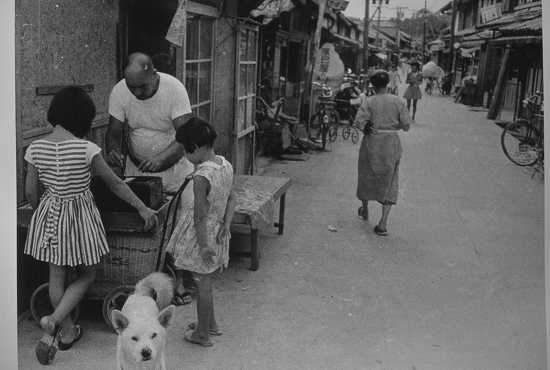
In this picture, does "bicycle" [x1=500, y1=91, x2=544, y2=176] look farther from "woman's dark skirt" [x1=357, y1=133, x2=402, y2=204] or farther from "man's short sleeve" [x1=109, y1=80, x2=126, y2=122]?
"man's short sleeve" [x1=109, y1=80, x2=126, y2=122]

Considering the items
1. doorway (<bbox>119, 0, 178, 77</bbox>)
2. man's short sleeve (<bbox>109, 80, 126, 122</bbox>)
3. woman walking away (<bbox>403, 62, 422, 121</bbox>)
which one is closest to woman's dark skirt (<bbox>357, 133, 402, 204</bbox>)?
doorway (<bbox>119, 0, 178, 77</bbox>)

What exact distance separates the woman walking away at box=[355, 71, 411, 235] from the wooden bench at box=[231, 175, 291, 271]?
2.60 ft

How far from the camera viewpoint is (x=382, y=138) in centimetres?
521

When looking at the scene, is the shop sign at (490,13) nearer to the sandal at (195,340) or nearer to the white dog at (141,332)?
the sandal at (195,340)

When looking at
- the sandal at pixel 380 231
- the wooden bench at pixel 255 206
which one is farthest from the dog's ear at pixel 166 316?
the sandal at pixel 380 231

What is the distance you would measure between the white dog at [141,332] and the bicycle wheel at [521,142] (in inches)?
126

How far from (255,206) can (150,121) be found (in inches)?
40.1

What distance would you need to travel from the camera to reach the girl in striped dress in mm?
2637

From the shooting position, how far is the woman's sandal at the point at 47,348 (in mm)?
2559

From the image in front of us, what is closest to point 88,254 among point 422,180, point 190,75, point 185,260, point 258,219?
point 185,260

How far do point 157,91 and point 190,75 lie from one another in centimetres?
157

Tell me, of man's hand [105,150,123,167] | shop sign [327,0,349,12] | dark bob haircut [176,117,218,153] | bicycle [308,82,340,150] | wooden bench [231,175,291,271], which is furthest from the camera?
shop sign [327,0,349,12]

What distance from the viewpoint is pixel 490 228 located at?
512 centimetres

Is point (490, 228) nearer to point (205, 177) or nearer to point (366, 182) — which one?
point (366, 182)
